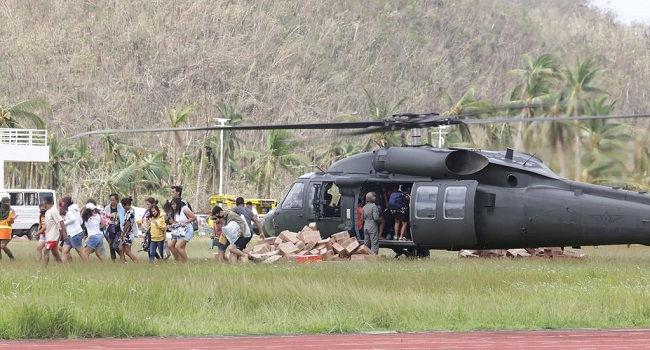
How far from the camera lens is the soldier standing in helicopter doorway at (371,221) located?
2652 cm

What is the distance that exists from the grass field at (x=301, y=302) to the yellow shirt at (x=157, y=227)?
403 centimetres

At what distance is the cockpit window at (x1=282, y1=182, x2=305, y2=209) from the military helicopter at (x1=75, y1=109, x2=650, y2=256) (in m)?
0.29

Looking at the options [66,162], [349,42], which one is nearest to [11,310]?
[66,162]

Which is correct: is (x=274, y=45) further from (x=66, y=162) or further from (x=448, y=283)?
(x=448, y=283)

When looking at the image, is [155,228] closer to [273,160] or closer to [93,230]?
[93,230]

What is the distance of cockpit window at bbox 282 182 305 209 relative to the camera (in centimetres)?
2842

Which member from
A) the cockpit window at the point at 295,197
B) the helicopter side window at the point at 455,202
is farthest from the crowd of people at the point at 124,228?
the helicopter side window at the point at 455,202

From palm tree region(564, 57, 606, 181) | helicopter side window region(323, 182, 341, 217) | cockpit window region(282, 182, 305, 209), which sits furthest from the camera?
palm tree region(564, 57, 606, 181)

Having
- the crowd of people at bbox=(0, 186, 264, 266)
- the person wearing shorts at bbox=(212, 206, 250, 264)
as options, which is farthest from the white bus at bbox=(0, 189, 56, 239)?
the person wearing shorts at bbox=(212, 206, 250, 264)

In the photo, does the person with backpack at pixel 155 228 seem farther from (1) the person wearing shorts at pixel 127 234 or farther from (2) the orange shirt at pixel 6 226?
(2) the orange shirt at pixel 6 226

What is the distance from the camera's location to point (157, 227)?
24672 millimetres

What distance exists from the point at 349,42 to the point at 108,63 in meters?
34.4

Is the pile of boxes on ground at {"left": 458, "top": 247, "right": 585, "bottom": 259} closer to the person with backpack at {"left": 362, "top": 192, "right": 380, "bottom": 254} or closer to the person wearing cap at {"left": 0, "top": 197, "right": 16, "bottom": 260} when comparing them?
the person with backpack at {"left": 362, "top": 192, "right": 380, "bottom": 254}

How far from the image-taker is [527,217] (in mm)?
25094
